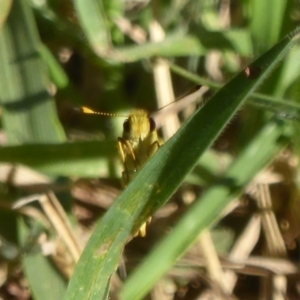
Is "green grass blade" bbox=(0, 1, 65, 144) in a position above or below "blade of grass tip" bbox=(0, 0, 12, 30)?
below

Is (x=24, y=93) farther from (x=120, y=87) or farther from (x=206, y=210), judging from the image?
(x=206, y=210)

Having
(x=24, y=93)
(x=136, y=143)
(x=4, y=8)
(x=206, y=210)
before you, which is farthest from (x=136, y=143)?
(x=4, y=8)

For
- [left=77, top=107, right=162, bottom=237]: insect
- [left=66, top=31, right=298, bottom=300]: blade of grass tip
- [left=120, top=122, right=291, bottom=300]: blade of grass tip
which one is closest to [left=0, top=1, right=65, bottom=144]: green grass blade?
[left=77, top=107, right=162, bottom=237]: insect

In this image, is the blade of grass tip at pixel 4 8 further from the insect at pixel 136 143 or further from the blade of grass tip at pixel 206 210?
the blade of grass tip at pixel 206 210

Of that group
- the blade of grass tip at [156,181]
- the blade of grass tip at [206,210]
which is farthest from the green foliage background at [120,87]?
the blade of grass tip at [156,181]

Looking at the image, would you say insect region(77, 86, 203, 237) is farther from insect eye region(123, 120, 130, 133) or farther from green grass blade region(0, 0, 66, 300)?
green grass blade region(0, 0, 66, 300)
